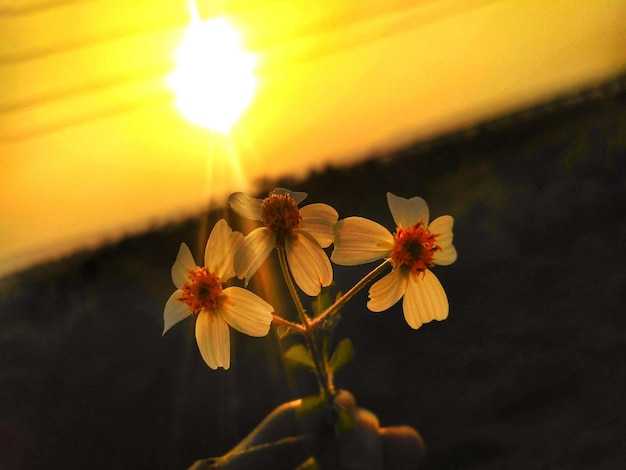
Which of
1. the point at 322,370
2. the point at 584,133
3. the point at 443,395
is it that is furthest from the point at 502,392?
the point at 584,133

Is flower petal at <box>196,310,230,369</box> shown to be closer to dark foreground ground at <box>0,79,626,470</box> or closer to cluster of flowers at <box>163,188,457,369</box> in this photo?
cluster of flowers at <box>163,188,457,369</box>

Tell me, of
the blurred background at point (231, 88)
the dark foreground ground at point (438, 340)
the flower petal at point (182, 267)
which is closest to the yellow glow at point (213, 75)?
the blurred background at point (231, 88)

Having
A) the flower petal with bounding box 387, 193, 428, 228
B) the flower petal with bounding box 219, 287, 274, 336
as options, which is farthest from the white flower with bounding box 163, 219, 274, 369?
the flower petal with bounding box 387, 193, 428, 228

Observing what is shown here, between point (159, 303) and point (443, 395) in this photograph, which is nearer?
point (443, 395)

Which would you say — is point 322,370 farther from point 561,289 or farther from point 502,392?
point 561,289

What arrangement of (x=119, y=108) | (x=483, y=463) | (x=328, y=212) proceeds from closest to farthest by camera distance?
(x=328, y=212)
(x=483, y=463)
(x=119, y=108)

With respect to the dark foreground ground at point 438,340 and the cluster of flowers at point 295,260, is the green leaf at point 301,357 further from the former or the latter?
the dark foreground ground at point 438,340

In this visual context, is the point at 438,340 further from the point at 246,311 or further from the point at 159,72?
the point at 159,72

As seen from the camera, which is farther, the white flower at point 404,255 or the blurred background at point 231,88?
the blurred background at point 231,88
